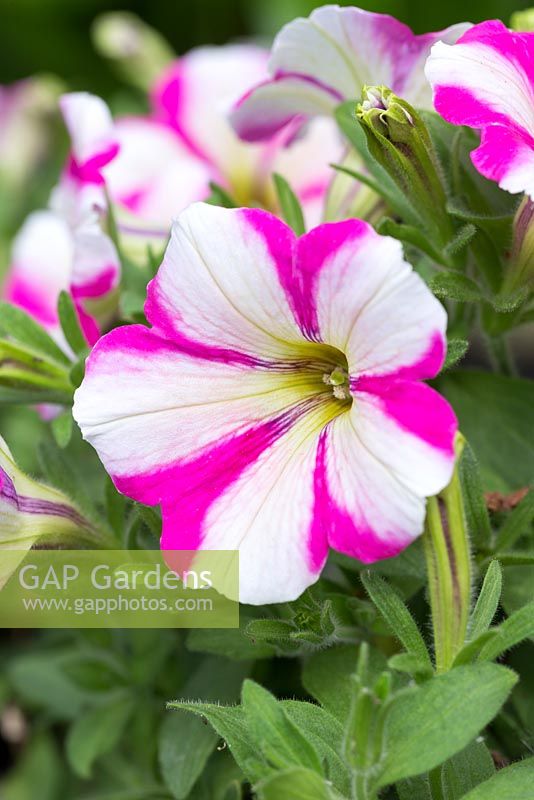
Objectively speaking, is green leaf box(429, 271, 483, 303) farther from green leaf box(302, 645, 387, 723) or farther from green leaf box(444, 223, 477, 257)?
green leaf box(302, 645, 387, 723)

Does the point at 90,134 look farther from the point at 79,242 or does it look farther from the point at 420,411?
the point at 420,411

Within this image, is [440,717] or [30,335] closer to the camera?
[440,717]

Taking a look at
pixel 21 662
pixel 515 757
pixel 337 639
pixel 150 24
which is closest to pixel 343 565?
pixel 337 639

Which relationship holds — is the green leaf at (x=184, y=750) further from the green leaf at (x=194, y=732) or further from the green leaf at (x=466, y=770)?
the green leaf at (x=466, y=770)

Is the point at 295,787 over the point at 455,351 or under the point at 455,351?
under

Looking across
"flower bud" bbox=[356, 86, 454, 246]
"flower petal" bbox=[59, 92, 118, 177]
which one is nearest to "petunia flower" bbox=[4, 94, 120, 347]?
"flower petal" bbox=[59, 92, 118, 177]

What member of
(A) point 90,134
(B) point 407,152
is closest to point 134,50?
(A) point 90,134

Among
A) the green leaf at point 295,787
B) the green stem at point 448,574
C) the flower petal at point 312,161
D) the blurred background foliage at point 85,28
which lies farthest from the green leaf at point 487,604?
the blurred background foliage at point 85,28
